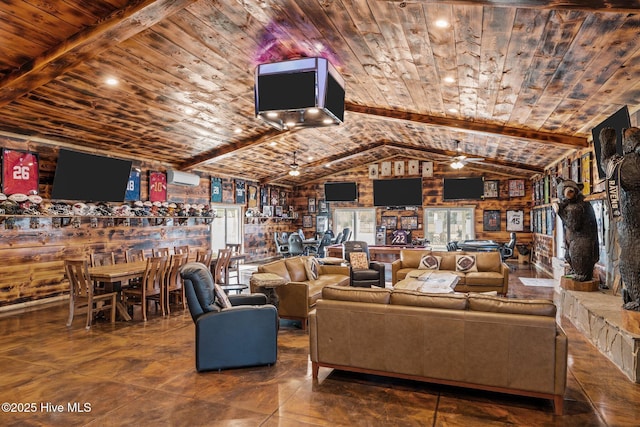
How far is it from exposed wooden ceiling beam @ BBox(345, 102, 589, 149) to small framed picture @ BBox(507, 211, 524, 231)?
6.63 meters

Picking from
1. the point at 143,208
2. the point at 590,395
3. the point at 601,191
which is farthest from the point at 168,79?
the point at 601,191

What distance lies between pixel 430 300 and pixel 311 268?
3.27 meters

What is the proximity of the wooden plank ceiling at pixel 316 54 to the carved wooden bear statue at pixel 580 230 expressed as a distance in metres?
1.05

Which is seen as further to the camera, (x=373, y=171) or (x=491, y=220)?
(x=373, y=171)

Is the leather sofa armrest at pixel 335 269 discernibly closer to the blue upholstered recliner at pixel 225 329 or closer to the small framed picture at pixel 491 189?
the blue upholstered recliner at pixel 225 329

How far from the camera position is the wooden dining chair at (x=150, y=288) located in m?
5.70

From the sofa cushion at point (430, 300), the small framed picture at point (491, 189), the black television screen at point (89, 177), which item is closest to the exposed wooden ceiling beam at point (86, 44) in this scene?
the black television screen at point (89, 177)

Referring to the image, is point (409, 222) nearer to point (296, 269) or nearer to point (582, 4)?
point (296, 269)

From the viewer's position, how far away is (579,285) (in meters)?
5.69

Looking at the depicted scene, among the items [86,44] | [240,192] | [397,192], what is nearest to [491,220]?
[397,192]

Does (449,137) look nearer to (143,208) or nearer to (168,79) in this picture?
(168,79)

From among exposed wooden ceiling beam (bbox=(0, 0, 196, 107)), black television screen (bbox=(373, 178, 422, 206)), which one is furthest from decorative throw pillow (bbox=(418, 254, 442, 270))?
black television screen (bbox=(373, 178, 422, 206))

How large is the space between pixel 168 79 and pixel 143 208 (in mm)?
3989

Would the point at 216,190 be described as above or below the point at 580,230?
above
